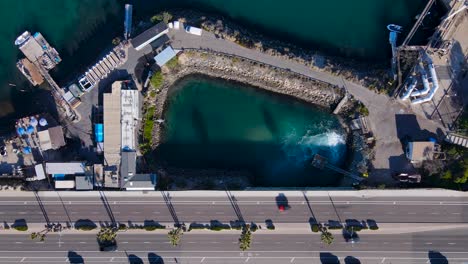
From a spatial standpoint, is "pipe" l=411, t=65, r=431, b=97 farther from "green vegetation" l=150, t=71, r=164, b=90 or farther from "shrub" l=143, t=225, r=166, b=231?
"shrub" l=143, t=225, r=166, b=231

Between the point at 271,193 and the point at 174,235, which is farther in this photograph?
the point at 271,193

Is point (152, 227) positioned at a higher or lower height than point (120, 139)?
lower

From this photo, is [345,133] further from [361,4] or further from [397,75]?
[361,4]

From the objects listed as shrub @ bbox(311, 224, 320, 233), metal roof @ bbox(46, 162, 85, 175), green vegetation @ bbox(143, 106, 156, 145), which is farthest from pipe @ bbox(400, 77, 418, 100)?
metal roof @ bbox(46, 162, 85, 175)

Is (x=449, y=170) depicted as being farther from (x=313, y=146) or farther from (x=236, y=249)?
(x=236, y=249)

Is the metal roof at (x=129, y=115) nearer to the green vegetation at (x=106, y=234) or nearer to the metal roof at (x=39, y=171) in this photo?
the green vegetation at (x=106, y=234)

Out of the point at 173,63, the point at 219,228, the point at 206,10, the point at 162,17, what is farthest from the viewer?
the point at 206,10

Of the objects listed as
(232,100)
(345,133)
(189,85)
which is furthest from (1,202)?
(345,133)

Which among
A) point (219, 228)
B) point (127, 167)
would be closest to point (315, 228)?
point (219, 228)
